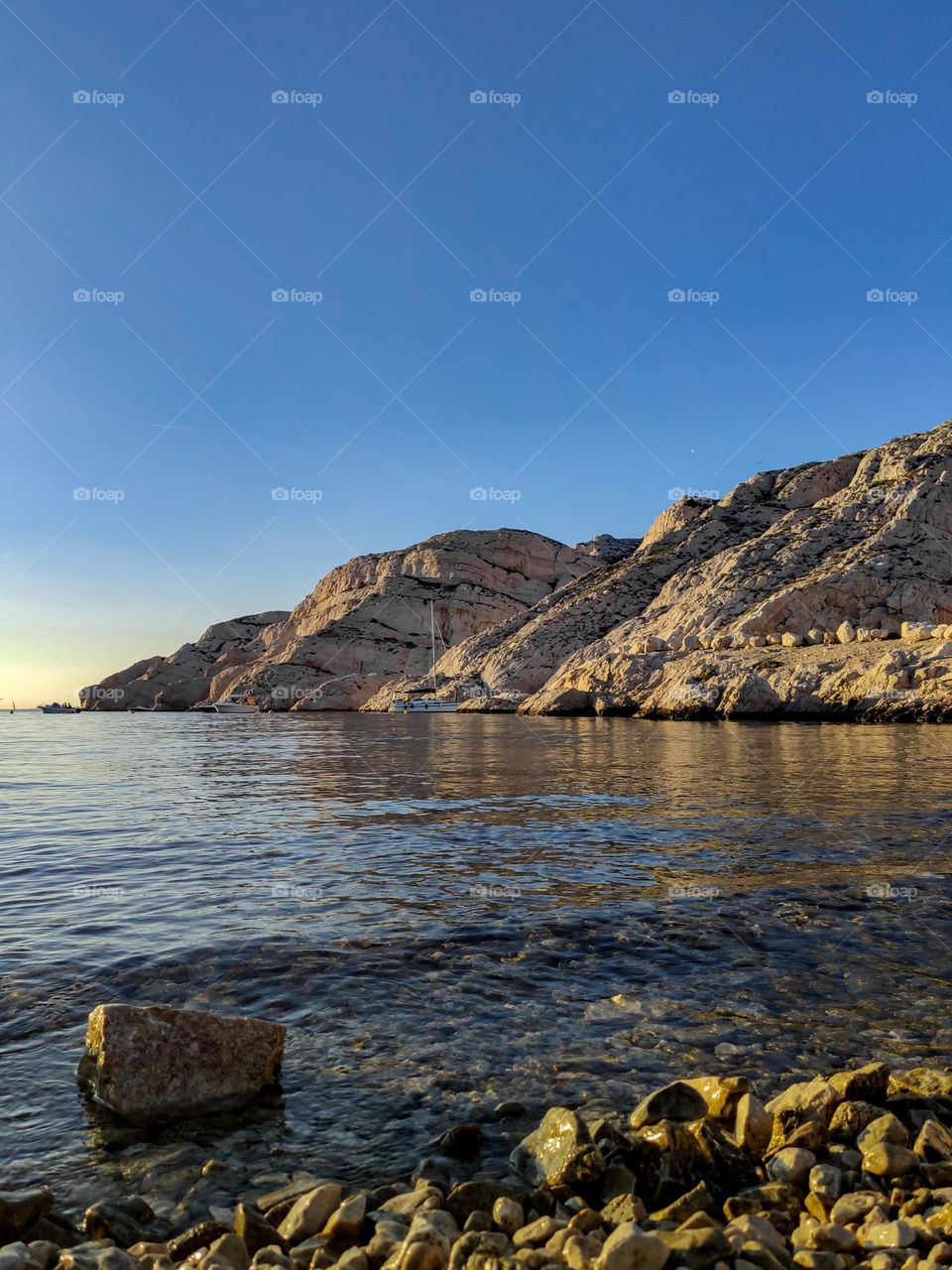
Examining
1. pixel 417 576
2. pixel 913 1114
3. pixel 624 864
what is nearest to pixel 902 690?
pixel 624 864

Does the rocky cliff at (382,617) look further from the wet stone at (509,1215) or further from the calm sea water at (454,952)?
the wet stone at (509,1215)

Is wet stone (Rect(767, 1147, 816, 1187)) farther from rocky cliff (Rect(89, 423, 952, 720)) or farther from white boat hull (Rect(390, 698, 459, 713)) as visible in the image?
white boat hull (Rect(390, 698, 459, 713))

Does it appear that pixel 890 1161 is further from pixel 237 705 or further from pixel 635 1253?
pixel 237 705

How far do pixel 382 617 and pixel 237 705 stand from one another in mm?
30238

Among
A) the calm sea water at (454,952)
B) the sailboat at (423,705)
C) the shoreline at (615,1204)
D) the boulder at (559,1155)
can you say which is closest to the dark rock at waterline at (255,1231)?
the shoreline at (615,1204)

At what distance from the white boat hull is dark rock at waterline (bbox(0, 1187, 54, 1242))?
85763mm

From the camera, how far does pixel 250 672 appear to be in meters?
152

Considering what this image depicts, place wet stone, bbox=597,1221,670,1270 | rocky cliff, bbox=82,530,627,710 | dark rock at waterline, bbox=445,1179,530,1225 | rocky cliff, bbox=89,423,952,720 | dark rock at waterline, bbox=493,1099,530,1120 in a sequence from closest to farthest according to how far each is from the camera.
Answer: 1. wet stone, bbox=597,1221,670,1270
2. dark rock at waterline, bbox=445,1179,530,1225
3. dark rock at waterline, bbox=493,1099,530,1120
4. rocky cliff, bbox=89,423,952,720
5. rocky cliff, bbox=82,530,627,710

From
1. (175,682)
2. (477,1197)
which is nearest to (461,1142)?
(477,1197)

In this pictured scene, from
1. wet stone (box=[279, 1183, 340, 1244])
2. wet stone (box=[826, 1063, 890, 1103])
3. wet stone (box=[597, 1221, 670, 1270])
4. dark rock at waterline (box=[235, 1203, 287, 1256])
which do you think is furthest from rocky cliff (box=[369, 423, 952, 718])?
dark rock at waterline (box=[235, 1203, 287, 1256])

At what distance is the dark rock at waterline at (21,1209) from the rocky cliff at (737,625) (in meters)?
47.2

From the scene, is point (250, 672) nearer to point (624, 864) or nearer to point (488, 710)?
point (488, 710)

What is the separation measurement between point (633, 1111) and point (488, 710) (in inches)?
3087

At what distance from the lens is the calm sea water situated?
489 cm
